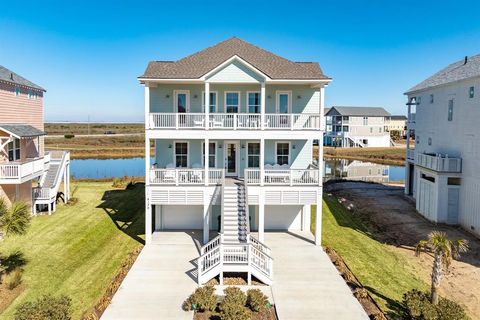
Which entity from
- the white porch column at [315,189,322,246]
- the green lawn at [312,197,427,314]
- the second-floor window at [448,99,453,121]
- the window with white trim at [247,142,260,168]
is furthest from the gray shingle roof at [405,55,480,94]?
the window with white trim at [247,142,260,168]

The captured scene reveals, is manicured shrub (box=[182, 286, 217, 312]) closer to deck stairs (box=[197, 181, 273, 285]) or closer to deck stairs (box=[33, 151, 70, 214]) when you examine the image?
deck stairs (box=[197, 181, 273, 285])

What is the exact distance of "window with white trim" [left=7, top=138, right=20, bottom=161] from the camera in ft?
66.7

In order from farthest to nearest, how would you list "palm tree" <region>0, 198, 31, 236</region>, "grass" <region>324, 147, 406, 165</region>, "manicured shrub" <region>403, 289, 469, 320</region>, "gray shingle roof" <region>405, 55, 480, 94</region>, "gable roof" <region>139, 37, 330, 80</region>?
"grass" <region>324, 147, 406, 165</region> → "gray shingle roof" <region>405, 55, 480, 94</region> → "gable roof" <region>139, 37, 330, 80</region> → "palm tree" <region>0, 198, 31, 236</region> → "manicured shrub" <region>403, 289, 469, 320</region>

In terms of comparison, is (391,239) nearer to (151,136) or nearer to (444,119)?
(444,119)

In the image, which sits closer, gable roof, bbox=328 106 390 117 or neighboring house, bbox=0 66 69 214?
neighboring house, bbox=0 66 69 214

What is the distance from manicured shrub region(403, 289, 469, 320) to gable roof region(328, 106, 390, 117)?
6790 centimetres

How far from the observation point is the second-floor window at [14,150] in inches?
800

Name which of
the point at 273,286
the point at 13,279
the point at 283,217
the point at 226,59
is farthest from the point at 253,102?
the point at 13,279

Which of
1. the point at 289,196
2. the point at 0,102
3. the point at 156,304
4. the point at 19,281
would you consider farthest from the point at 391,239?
the point at 0,102

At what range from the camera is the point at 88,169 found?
5131cm

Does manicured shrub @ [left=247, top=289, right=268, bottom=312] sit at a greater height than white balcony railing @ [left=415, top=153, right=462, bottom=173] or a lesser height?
lesser

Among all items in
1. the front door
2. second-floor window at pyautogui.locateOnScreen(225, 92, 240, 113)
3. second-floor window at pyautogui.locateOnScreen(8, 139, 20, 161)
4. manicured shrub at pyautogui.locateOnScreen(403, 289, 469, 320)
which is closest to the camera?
manicured shrub at pyautogui.locateOnScreen(403, 289, 469, 320)

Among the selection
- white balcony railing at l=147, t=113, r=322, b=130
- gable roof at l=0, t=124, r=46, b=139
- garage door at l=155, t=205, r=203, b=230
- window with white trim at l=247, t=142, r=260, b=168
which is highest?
white balcony railing at l=147, t=113, r=322, b=130

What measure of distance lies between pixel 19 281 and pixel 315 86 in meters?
16.3
